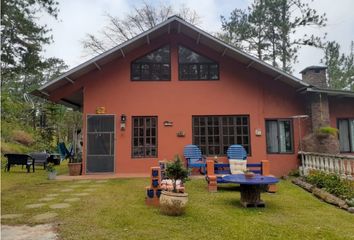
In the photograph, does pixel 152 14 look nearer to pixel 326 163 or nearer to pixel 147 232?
pixel 326 163

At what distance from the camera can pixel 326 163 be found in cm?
851

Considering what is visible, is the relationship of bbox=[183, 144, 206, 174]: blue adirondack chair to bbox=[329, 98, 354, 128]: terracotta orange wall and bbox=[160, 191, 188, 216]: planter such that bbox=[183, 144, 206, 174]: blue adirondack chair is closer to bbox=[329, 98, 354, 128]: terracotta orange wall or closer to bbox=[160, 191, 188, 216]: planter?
bbox=[160, 191, 188, 216]: planter

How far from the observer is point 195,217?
527 centimetres

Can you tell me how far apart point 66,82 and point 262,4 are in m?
13.9

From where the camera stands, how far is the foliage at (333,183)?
6880 millimetres

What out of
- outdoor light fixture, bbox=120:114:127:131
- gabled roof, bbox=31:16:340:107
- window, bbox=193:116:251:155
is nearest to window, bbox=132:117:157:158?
outdoor light fixture, bbox=120:114:127:131

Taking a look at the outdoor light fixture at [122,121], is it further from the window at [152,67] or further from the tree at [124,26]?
the tree at [124,26]

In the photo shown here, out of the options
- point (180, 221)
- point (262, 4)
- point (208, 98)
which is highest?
point (262, 4)

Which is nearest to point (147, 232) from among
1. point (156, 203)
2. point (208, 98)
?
point (156, 203)

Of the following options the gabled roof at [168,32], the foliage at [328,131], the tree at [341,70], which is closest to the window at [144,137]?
the gabled roof at [168,32]

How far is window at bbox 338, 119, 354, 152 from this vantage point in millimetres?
11164

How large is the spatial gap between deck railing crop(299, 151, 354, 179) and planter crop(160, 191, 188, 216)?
14.5 feet

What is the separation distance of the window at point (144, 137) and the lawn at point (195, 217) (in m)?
2.93

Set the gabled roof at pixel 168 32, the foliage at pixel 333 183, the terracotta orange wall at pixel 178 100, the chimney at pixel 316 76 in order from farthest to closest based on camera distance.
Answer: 1. the chimney at pixel 316 76
2. the terracotta orange wall at pixel 178 100
3. the gabled roof at pixel 168 32
4. the foliage at pixel 333 183
